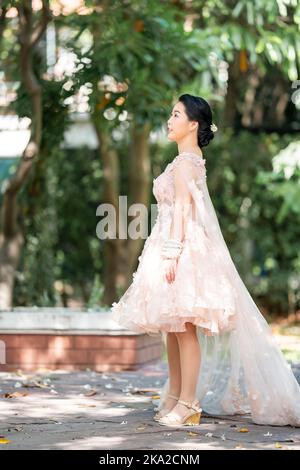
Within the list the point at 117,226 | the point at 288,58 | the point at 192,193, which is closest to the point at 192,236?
the point at 192,193

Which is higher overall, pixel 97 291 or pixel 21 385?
pixel 97 291

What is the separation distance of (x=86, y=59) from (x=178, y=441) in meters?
6.73

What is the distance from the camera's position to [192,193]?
742cm

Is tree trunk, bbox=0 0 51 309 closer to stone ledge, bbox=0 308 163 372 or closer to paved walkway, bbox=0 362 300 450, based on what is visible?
stone ledge, bbox=0 308 163 372

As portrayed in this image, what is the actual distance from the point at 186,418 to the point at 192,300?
79cm

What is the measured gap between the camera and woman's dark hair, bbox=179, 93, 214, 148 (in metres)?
7.56

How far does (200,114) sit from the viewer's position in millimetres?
7566

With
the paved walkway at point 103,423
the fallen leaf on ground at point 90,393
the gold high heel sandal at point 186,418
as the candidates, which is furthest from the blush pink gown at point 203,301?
the fallen leaf on ground at point 90,393

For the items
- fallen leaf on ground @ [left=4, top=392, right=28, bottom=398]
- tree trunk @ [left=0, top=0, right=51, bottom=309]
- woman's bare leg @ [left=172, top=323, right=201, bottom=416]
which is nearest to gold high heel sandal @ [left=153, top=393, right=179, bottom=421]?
woman's bare leg @ [left=172, top=323, right=201, bottom=416]

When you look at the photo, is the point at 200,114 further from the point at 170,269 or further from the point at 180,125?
the point at 170,269

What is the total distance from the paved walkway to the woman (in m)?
0.23

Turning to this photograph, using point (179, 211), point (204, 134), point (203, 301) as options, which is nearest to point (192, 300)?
point (203, 301)

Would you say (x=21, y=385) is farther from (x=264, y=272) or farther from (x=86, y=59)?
(x=264, y=272)

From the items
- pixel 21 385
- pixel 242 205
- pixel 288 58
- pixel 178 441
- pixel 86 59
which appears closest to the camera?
pixel 178 441
